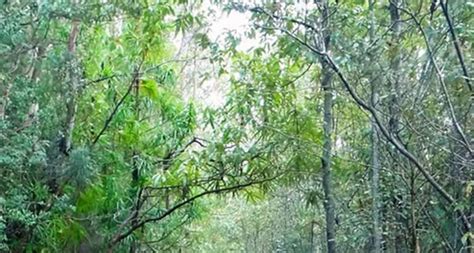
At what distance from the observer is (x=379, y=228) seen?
10.3ft

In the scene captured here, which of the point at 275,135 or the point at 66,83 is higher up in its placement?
the point at 66,83

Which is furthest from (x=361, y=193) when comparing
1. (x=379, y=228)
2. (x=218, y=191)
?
(x=218, y=191)

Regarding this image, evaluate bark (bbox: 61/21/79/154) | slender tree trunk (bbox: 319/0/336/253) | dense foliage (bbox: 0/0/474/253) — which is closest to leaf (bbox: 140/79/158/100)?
dense foliage (bbox: 0/0/474/253)

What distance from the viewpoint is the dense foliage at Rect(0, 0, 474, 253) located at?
2.72m

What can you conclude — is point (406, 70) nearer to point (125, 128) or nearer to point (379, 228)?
point (379, 228)

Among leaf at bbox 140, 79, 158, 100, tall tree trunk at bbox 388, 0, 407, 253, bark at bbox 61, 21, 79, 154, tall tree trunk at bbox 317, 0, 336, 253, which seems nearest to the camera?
tall tree trunk at bbox 388, 0, 407, 253

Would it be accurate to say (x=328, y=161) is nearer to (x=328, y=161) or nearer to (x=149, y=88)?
(x=328, y=161)

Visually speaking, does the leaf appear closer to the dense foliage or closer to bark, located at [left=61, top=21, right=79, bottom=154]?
the dense foliage

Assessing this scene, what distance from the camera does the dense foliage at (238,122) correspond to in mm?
2721

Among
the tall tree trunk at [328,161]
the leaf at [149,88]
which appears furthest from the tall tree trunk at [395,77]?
the leaf at [149,88]

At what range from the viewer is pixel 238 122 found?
3.76 meters

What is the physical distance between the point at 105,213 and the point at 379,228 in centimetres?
222

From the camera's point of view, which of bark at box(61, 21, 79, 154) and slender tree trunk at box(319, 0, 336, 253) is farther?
bark at box(61, 21, 79, 154)

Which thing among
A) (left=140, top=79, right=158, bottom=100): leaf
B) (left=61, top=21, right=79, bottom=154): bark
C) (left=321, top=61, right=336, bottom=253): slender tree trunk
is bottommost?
(left=321, top=61, right=336, bottom=253): slender tree trunk
